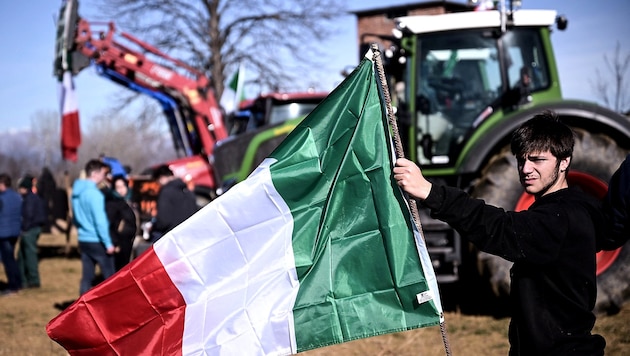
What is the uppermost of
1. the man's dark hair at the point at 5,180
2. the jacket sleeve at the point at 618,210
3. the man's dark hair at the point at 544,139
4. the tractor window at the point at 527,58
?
the tractor window at the point at 527,58

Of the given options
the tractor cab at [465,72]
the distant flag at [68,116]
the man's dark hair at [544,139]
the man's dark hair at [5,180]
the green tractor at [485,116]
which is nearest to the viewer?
the man's dark hair at [544,139]

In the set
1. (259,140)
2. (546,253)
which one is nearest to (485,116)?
(259,140)

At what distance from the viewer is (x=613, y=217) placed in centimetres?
275

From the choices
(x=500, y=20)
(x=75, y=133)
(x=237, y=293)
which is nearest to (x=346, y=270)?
(x=237, y=293)

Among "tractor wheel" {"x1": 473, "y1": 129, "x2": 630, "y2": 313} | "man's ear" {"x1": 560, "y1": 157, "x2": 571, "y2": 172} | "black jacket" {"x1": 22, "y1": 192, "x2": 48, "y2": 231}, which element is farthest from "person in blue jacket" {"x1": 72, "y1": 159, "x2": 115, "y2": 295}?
"man's ear" {"x1": 560, "y1": 157, "x2": 571, "y2": 172}

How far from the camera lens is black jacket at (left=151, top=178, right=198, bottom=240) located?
23.4 ft

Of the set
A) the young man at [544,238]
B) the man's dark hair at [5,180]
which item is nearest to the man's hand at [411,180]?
the young man at [544,238]

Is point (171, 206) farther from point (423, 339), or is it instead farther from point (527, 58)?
point (527, 58)

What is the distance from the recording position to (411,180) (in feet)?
8.80

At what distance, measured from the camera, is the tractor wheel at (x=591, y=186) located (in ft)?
21.6

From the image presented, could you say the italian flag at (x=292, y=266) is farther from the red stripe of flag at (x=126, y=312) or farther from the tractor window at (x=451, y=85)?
the tractor window at (x=451, y=85)

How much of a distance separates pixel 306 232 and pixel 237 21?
848 inches

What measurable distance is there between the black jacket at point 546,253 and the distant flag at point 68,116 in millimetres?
11219

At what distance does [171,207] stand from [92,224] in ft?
3.71
